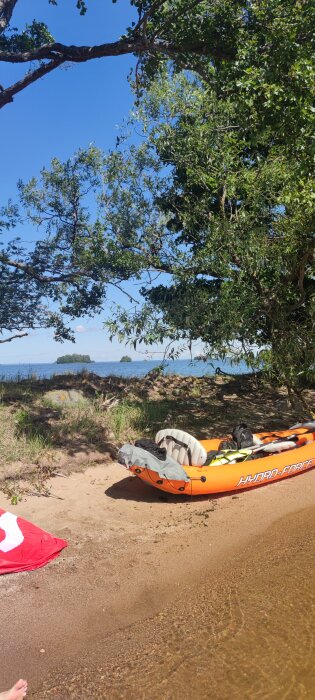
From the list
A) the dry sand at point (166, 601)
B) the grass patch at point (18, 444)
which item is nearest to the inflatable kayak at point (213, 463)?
the dry sand at point (166, 601)

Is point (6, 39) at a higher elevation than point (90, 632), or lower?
higher

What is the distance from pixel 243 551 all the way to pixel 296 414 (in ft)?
22.5

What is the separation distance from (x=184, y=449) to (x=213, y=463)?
1.98 ft

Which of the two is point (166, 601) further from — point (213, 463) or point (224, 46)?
point (224, 46)

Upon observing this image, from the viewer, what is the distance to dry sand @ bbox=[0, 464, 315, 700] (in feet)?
11.0

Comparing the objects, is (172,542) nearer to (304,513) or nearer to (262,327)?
(304,513)

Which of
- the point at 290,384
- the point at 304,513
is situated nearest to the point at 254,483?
the point at 304,513

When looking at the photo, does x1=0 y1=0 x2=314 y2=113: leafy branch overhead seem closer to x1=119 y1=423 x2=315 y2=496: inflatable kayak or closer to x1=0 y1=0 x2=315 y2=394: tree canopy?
x1=0 y1=0 x2=315 y2=394: tree canopy

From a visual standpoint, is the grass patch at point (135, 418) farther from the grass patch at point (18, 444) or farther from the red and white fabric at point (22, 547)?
the red and white fabric at point (22, 547)

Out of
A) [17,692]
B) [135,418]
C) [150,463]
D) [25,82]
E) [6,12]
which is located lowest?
[17,692]

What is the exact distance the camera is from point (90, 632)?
4027 millimetres

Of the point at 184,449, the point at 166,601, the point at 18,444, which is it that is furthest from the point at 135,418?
the point at 166,601

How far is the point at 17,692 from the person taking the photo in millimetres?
3217

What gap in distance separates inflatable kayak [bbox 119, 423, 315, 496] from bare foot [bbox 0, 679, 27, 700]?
3.31 meters
